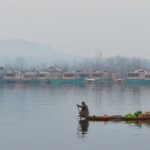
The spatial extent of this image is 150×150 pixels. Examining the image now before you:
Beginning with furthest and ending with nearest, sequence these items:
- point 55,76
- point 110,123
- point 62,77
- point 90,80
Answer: point 55,76
point 62,77
point 90,80
point 110,123

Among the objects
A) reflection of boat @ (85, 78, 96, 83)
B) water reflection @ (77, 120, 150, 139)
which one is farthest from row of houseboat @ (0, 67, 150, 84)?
water reflection @ (77, 120, 150, 139)

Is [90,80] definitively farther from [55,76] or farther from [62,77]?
[55,76]

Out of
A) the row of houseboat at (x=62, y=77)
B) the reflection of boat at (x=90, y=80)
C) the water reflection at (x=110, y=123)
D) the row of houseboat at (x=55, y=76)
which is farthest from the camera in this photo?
the row of houseboat at (x=55, y=76)

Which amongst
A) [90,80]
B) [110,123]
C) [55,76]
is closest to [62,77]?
[55,76]

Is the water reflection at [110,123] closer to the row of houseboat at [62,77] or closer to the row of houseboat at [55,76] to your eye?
the row of houseboat at [62,77]

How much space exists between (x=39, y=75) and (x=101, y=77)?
17.9 meters

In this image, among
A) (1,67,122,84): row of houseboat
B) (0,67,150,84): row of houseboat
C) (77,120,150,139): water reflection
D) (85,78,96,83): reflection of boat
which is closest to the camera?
(77,120,150,139): water reflection

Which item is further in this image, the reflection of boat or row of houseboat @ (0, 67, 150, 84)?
row of houseboat @ (0, 67, 150, 84)

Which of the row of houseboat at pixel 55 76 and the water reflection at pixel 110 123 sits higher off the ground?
the row of houseboat at pixel 55 76

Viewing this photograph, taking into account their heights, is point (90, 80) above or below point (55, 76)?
below

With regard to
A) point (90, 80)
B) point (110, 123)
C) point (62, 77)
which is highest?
point (62, 77)

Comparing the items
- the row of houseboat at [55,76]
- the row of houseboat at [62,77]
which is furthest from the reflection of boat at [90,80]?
the row of houseboat at [55,76]

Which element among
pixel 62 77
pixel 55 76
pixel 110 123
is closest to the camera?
pixel 110 123

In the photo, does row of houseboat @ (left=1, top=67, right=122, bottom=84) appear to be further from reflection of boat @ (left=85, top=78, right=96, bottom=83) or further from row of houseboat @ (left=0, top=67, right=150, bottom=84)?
reflection of boat @ (left=85, top=78, right=96, bottom=83)
